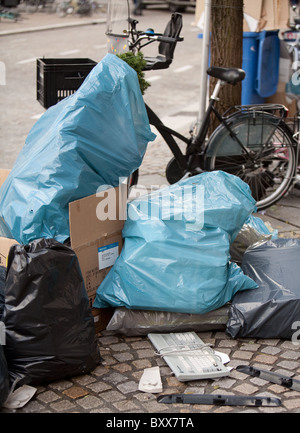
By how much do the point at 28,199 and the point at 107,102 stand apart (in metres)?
0.68

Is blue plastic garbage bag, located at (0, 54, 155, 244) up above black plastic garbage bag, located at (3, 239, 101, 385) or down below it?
above

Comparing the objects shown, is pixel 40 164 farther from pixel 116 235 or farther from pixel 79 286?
pixel 79 286

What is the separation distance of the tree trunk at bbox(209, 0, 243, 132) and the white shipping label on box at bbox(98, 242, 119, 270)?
219 centimetres

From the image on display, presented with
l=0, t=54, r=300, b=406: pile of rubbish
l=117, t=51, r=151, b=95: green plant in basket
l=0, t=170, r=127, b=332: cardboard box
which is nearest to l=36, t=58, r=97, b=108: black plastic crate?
l=117, t=51, r=151, b=95: green plant in basket

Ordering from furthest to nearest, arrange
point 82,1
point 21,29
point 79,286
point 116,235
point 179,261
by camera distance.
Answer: point 82,1 < point 21,29 < point 116,235 < point 179,261 < point 79,286

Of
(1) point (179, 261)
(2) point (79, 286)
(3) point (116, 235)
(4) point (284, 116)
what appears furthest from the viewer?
(4) point (284, 116)

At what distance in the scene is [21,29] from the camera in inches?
640

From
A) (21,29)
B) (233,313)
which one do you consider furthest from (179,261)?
(21,29)

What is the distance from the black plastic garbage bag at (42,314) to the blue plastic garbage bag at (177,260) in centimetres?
45

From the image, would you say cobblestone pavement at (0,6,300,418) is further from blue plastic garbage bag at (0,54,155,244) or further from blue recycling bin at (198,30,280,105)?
blue recycling bin at (198,30,280,105)

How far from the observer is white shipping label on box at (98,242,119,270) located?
339cm

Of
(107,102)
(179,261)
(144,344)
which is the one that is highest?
(107,102)

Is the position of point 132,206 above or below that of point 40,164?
below

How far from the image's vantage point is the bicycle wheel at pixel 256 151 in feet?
15.7
